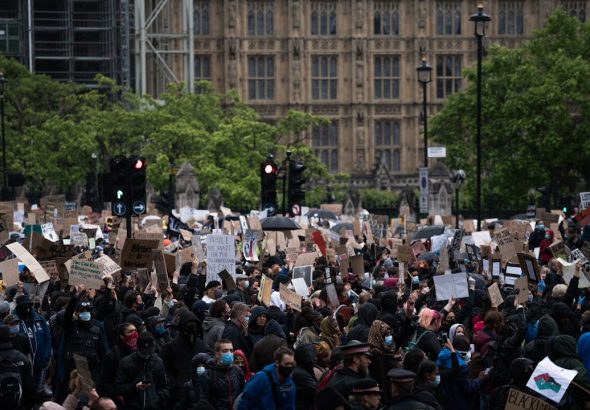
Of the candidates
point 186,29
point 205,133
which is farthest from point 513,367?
point 186,29

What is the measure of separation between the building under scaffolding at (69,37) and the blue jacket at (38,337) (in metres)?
57.6

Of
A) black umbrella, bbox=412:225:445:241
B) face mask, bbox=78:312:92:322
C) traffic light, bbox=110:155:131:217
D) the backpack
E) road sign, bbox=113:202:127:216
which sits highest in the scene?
traffic light, bbox=110:155:131:217

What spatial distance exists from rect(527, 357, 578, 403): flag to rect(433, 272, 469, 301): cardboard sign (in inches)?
210

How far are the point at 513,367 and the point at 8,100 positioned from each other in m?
56.2

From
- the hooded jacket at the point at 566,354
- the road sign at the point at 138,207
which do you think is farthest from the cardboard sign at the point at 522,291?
the road sign at the point at 138,207

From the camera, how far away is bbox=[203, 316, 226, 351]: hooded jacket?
55.7ft

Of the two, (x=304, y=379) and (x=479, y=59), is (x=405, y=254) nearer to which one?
(x=479, y=59)

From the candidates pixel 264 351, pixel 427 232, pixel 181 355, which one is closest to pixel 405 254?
pixel 427 232

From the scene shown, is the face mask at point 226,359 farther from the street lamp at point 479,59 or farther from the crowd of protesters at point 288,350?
the street lamp at point 479,59

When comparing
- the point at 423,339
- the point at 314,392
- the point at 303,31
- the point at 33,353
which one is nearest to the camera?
the point at 314,392

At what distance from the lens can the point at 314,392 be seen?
14.2 metres

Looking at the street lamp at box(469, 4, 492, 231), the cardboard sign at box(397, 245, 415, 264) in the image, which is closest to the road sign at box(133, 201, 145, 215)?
the cardboard sign at box(397, 245, 415, 264)

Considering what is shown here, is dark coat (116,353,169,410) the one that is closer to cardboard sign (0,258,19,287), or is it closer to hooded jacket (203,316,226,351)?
hooded jacket (203,316,226,351)

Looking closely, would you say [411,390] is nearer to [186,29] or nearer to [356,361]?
[356,361]
